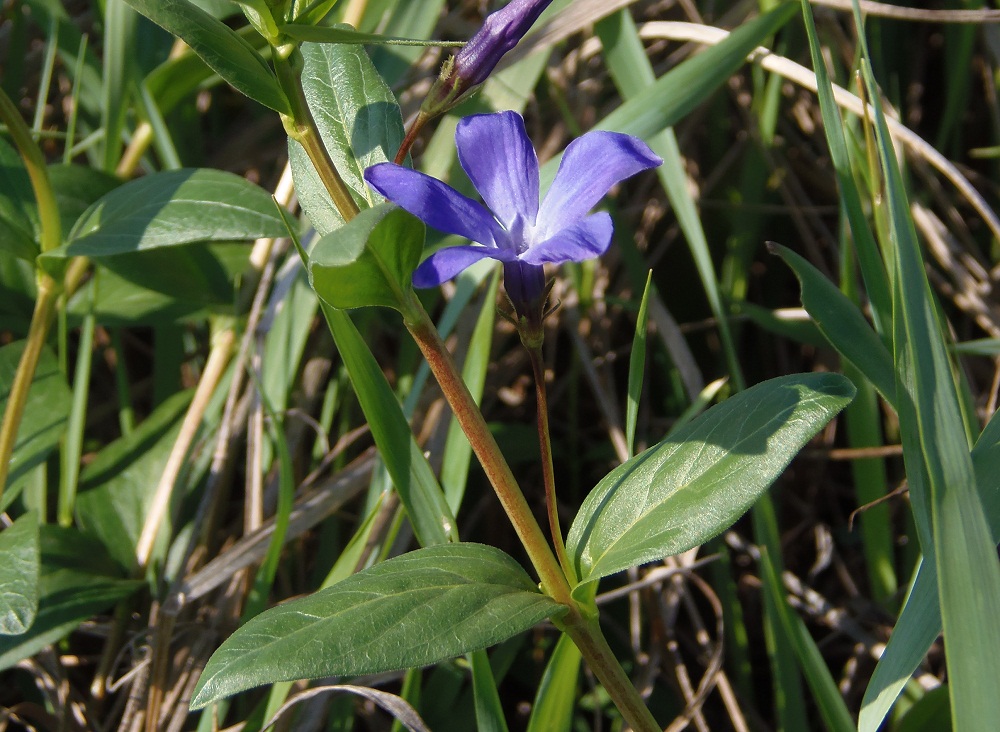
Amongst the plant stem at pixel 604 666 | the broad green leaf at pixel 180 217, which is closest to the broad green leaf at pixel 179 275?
the broad green leaf at pixel 180 217

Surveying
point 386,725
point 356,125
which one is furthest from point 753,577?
point 356,125

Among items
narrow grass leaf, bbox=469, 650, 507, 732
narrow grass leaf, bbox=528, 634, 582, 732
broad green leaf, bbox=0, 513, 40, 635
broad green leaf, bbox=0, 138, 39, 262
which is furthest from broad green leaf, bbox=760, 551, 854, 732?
broad green leaf, bbox=0, 138, 39, 262

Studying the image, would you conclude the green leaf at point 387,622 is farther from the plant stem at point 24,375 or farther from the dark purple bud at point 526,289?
the plant stem at point 24,375

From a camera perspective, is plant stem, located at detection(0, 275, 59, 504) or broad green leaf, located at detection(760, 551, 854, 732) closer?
broad green leaf, located at detection(760, 551, 854, 732)

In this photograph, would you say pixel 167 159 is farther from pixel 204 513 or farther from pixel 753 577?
pixel 753 577

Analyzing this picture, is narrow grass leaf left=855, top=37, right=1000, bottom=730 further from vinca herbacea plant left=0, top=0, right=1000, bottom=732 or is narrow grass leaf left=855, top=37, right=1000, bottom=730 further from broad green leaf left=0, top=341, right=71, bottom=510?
broad green leaf left=0, top=341, right=71, bottom=510

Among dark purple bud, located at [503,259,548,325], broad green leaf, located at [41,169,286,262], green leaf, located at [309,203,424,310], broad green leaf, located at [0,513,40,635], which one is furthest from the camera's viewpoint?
broad green leaf, located at [41,169,286,262]
